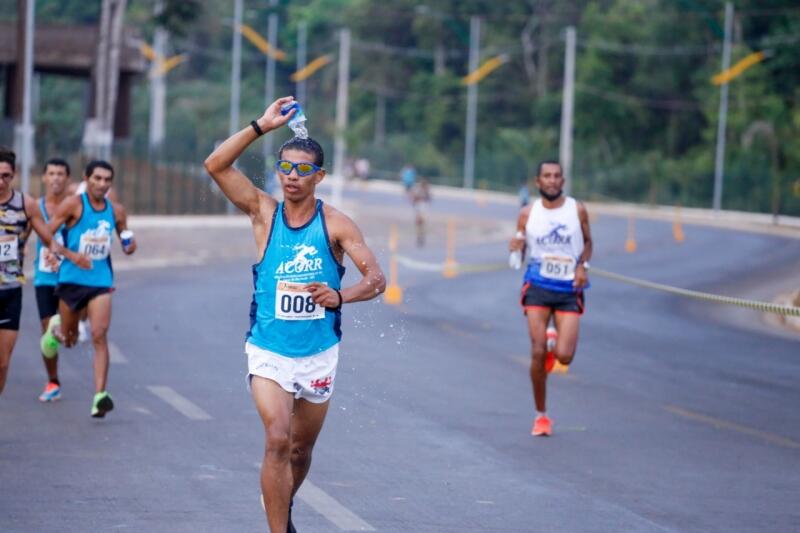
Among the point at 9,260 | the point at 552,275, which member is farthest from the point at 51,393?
the point at 552,275

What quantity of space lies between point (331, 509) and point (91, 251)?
418 cm

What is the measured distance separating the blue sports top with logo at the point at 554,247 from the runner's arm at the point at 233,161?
4631 mm

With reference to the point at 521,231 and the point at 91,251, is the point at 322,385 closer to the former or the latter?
the point at 521,231

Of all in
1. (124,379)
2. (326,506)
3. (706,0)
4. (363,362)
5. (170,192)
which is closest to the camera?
(326,506)

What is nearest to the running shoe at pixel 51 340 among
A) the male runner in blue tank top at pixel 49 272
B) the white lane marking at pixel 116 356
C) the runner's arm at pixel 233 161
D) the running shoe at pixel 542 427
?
the male runner in blue tank top at pixel 49 272

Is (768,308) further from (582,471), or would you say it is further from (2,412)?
(2,412)

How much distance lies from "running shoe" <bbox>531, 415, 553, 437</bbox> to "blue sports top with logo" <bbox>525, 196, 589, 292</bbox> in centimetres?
97

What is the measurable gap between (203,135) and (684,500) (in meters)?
93.5

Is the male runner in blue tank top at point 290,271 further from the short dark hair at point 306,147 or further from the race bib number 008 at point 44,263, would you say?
the race bib number 008 at point 44,263

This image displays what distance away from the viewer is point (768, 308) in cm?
1223

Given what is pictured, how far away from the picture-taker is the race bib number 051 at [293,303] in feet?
22.0

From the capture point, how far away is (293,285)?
21.9 ft

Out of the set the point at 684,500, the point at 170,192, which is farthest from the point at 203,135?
the point at 684,500

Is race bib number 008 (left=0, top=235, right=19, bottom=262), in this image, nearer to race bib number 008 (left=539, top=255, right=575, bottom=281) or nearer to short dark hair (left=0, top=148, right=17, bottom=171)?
short dark hair (left=0, top=148, right=17, bottom=171)
